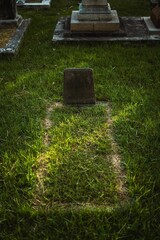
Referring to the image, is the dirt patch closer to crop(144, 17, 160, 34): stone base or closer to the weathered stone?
the weathered stone

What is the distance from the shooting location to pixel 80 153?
3.27 m

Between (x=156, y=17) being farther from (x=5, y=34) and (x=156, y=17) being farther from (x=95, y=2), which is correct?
(x=5, y=34)

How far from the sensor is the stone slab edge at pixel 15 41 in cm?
574

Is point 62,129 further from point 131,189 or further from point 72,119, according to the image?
point 131,189

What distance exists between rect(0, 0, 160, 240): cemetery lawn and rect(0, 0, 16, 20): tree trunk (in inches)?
83.2

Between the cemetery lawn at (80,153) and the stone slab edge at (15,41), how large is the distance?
0.29 meters

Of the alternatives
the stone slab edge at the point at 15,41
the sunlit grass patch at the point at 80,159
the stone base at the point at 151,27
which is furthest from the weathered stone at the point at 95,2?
the sunlit grass patch at the point at 80,159

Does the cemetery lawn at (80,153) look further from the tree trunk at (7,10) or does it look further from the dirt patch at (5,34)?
the tree trunk at (7,10)

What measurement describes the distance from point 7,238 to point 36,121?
1675 mm

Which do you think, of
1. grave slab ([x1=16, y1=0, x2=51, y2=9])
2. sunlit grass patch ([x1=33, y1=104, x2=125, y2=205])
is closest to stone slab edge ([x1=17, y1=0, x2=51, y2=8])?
grave slab ([x1=16, y1=0, x2=51, y2=9])

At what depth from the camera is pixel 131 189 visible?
279 cm

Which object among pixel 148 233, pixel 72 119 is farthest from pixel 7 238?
pixel 72 119

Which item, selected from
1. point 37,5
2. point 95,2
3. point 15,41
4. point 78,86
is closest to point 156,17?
point 95,2

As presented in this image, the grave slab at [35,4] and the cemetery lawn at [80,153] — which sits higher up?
the grave slab at [35,4]
